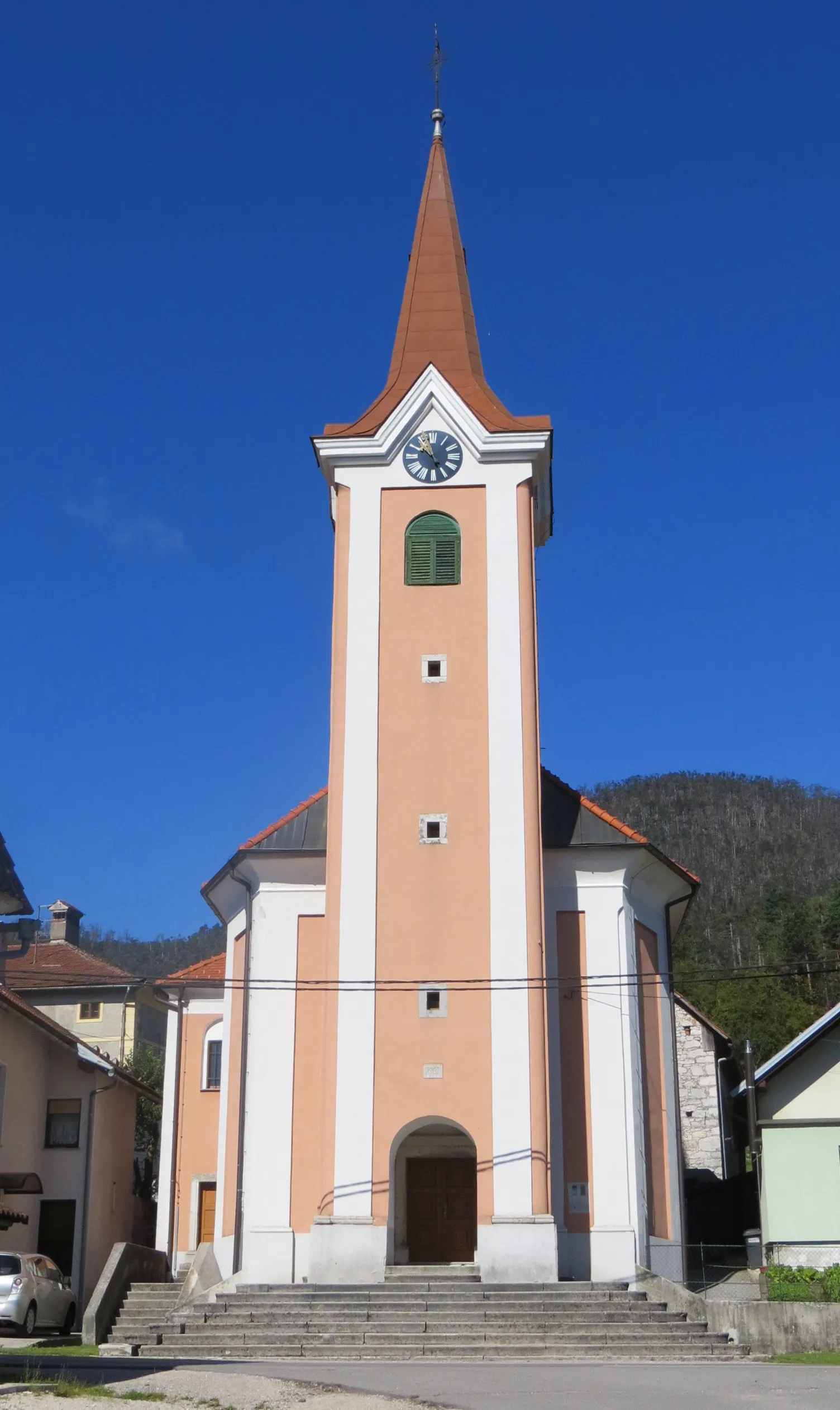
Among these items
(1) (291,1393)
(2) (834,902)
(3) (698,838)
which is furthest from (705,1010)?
(3) (698,838)

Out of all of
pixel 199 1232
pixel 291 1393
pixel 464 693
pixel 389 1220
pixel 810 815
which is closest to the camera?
pixel 291 1393

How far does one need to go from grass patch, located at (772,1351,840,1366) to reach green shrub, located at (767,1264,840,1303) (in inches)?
112

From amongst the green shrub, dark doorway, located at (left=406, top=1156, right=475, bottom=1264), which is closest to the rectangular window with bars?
dark doorway, located at (left=406, top=1156, right=475, bottom=1264)

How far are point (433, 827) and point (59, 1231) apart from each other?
1481 cm

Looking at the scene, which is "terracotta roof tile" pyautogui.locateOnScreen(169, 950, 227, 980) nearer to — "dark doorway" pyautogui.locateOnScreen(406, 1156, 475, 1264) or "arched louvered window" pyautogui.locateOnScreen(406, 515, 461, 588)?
"dark doorway" pyautogui.locateOnScreen(406, 1156, 475, 1264)

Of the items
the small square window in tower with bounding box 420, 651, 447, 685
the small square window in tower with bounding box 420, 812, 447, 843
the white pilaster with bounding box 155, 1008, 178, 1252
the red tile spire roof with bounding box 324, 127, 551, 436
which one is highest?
the red tile spire roof with bounding box 324, 127, 551, 436

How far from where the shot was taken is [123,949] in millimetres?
133000

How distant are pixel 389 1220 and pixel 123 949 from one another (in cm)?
10910

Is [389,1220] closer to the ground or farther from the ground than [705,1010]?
closer to the ground

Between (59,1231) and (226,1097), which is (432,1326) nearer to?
(226,1097)

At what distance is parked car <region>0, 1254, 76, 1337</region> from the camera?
25.6 metres

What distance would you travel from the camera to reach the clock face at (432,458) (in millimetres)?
33031

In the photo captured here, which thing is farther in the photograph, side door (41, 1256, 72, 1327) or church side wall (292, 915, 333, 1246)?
church side wall (292, 915, 333, 1246)

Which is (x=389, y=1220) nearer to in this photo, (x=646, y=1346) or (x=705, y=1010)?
(x=646, y=1346)
